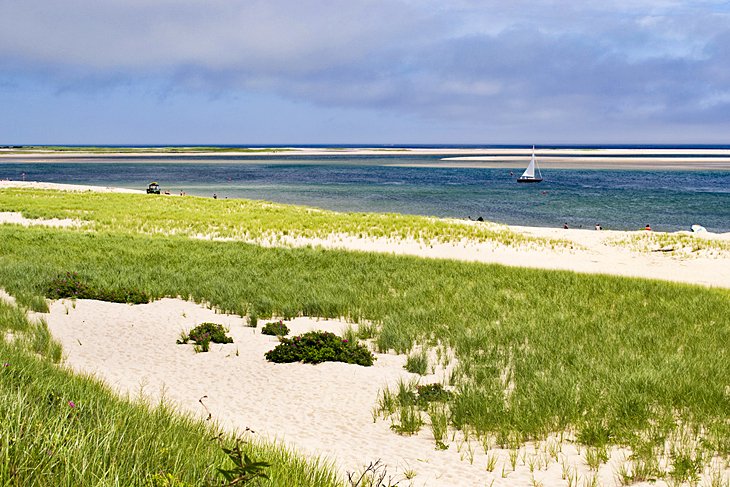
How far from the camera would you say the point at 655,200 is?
217 ft

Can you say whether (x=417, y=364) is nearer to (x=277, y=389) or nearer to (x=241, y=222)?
(x=277, y=389)

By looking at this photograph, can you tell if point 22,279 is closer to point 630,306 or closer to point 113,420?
point 113,420

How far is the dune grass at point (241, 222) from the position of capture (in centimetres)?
3297

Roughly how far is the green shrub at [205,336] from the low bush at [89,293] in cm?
389

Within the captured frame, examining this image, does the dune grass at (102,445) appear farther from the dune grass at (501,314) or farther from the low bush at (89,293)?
the low bush at (89,293)

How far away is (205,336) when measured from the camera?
12141 millimetres

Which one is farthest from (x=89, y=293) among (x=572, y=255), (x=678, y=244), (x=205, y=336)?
(x=678, y=244)

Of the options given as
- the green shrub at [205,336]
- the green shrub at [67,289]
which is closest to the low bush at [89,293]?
the green shrub at [67,289]

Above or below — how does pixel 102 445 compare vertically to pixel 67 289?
above

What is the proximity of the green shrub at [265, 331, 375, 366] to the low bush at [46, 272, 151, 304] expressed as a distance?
238 inches

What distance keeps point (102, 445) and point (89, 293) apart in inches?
492

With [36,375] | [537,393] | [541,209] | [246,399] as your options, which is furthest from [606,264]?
[541,209]

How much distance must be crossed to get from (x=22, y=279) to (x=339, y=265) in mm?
9773

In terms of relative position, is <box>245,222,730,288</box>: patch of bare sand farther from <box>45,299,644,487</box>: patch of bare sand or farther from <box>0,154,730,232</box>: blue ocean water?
<box>0,154,730,232</box>: blue ocean water
